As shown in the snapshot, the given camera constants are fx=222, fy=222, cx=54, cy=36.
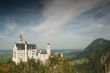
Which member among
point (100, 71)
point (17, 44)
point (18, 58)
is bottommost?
point (100, 71)

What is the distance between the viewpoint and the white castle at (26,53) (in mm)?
97875

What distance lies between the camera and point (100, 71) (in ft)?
372

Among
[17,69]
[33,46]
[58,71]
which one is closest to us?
[17,69]

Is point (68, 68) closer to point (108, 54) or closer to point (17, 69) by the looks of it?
point (17, 69)

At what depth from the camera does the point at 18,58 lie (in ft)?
318

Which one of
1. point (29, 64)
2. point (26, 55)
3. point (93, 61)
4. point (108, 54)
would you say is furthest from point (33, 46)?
point (108, 54)

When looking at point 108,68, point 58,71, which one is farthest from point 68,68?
point 108,68

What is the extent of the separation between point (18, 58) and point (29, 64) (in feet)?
34.5

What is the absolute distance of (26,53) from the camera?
10069 cm

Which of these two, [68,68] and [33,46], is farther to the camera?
[33,46]

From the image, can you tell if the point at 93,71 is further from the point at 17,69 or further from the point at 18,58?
the point at 17,69

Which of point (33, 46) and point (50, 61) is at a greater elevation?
point (33, 46)

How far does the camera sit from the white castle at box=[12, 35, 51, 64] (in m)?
97.9

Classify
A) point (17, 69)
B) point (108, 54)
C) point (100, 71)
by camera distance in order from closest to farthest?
point (17, 69)
point (100, 71)
point (108, 54)
